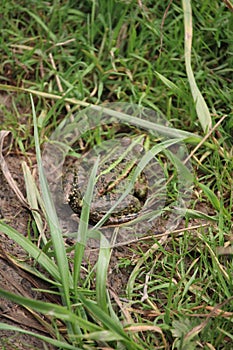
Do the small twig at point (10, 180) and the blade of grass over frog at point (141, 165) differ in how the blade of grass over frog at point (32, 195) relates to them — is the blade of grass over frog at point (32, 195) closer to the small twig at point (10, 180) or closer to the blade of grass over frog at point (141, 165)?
the small twig at point (10, 180)

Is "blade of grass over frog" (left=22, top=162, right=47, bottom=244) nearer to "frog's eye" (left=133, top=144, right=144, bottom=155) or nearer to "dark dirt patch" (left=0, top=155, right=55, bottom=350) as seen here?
"dark dirt patch" (left=0, top=155, right=55, bottom=350)

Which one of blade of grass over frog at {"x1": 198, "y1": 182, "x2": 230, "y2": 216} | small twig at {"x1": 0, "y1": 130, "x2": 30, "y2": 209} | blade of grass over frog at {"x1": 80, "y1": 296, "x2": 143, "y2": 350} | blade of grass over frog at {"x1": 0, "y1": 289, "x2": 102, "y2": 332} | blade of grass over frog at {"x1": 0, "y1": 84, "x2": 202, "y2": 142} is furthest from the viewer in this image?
blade of grass over frog at {"x1": 0, "y1": 84, "x2": 202, "y2": 142}

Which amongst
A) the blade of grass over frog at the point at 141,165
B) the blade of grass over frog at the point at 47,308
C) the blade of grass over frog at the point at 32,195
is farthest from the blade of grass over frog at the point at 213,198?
the blade of grass over frog at the point at 47,308

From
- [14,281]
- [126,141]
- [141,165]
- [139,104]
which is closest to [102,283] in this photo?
[14,281]

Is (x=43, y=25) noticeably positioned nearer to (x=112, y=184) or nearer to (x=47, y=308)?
(x=112, y=184)

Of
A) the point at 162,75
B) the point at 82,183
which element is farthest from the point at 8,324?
the point at 162,75

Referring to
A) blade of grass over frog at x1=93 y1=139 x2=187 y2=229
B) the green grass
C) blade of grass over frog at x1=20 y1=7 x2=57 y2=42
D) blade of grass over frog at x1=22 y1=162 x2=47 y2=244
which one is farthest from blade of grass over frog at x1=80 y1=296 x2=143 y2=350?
blade of grass over frog at x1=20 y1=7 x2=57 y2=42

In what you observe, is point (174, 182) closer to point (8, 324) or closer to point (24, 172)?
point (24, 172)
